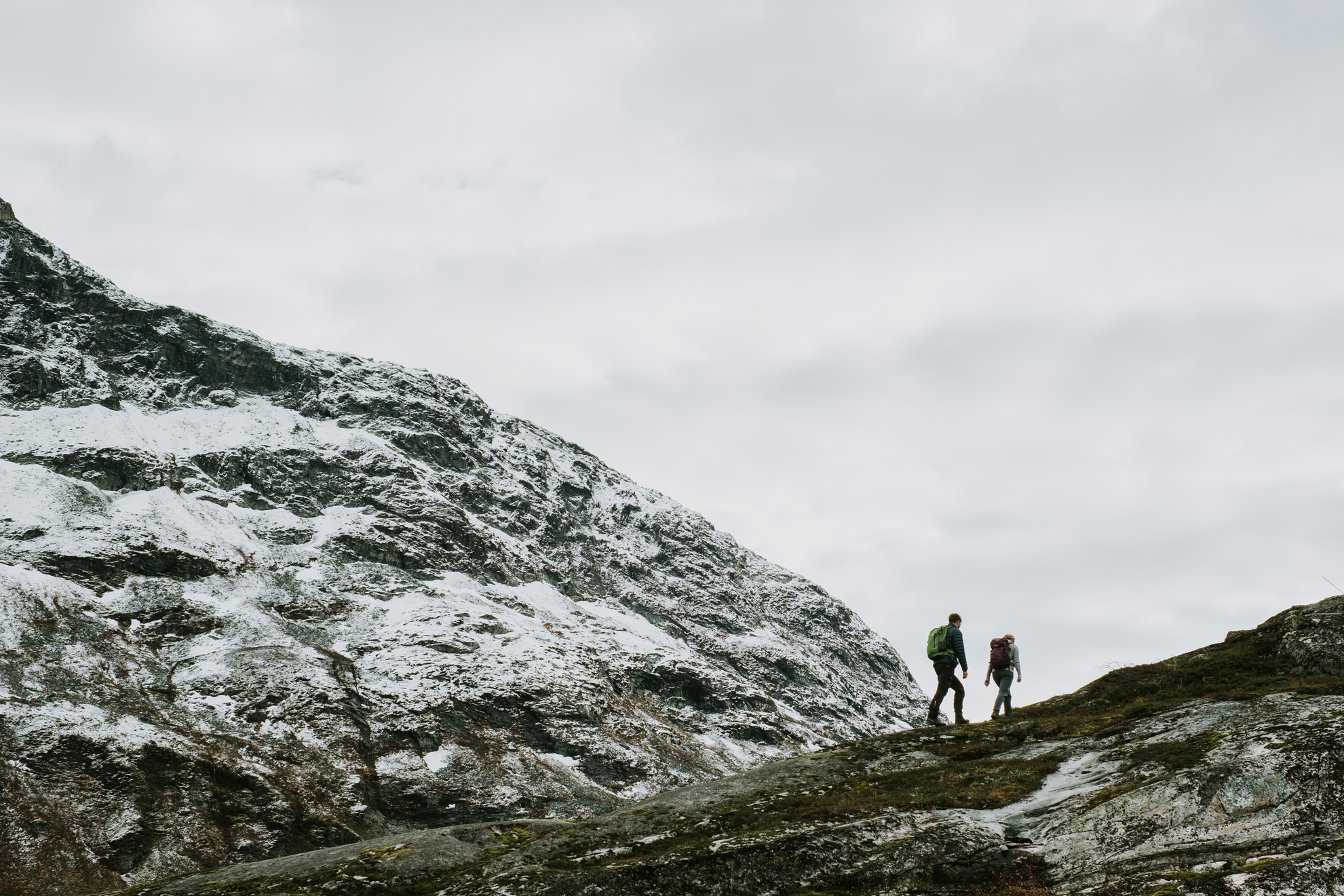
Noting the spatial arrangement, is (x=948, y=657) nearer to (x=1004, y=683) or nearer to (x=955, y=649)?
(x=955, y=649)

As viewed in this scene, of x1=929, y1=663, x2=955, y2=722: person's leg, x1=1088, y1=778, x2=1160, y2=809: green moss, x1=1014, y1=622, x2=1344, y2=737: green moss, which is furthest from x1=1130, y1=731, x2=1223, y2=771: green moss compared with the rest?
x1=929, y1=663, x2=955, y2=722: person's leg

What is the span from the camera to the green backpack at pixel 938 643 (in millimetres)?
26984

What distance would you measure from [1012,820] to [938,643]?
10.5 meters

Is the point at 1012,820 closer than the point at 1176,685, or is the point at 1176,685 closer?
the point at 1012,820

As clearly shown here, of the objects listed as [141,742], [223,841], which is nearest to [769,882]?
[223,841]

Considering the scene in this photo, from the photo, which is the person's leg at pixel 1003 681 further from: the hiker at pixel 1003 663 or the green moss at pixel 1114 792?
the green moss at pixel 1114 792

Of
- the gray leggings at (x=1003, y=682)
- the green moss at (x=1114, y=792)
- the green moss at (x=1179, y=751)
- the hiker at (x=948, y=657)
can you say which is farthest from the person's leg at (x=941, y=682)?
the green moss at (x=1114, y=792)

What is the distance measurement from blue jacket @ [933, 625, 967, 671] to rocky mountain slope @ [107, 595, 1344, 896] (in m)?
2.74

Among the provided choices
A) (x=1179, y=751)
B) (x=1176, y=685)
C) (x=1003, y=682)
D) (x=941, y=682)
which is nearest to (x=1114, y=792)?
(x=1179, y=751)

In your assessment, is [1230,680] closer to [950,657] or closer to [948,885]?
[950,657]

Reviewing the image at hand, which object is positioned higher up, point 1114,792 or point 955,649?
point 955,649

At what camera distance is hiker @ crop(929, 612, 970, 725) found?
26.5 m

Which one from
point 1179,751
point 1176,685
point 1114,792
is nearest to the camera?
point 1114,792

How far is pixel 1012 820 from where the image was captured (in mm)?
16891
